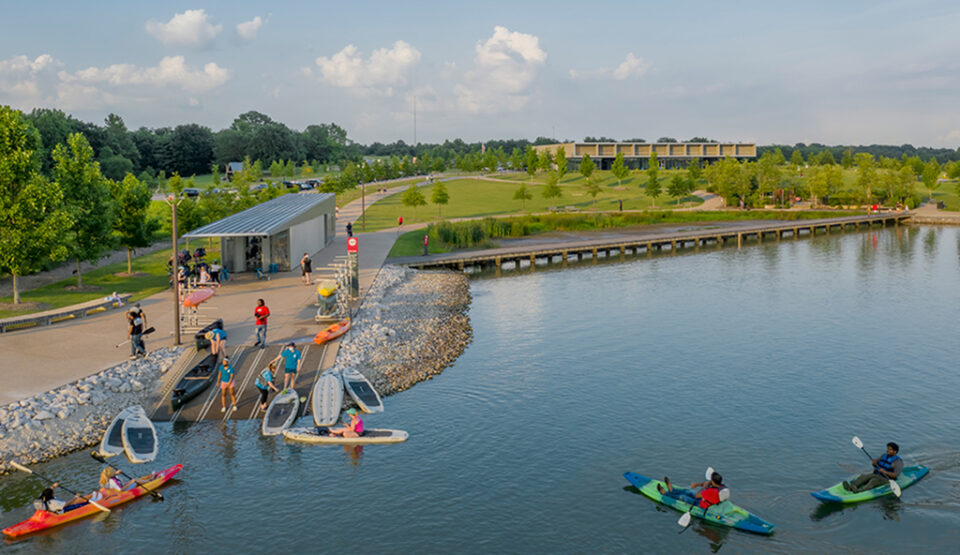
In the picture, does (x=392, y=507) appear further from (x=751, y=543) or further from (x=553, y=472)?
(x=751, y=543)

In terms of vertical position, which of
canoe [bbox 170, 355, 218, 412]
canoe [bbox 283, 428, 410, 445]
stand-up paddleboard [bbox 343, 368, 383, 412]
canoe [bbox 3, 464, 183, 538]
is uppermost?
canoe [bbox 170, 355, 218, 412]

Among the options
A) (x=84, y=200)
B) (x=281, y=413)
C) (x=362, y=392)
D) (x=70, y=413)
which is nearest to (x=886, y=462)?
(x=362, y=392)

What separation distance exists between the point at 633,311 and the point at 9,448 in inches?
1331

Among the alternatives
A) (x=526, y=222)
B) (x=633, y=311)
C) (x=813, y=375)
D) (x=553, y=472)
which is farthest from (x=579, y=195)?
(x=553, y=472)

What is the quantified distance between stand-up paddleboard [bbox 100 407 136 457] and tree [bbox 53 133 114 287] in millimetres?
19978

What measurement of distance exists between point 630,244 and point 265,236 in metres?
41.8

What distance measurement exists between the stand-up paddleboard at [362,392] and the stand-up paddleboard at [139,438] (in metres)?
6.95

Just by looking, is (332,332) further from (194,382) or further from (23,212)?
(23,212)

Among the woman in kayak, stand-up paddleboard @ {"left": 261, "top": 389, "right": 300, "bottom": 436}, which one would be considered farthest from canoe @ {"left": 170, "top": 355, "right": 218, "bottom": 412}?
the woman in kayak

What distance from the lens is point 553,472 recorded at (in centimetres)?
2302

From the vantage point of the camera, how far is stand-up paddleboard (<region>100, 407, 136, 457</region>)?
23250mm

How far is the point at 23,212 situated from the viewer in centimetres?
3612

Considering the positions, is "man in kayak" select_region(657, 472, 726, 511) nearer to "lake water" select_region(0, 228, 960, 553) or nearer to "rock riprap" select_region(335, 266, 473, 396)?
"lake water" select_region(0, 228, 960, 553)

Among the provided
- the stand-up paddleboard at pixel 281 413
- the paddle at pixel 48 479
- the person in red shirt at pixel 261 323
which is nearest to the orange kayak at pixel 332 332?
the person in red shirt at pixel 261 323
